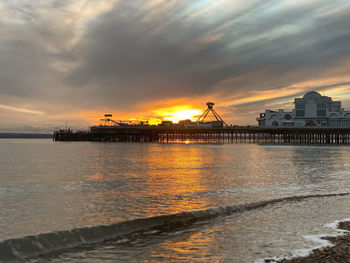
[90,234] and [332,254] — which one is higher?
[332,254]

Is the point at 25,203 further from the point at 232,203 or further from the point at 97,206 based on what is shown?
the point at 232,203

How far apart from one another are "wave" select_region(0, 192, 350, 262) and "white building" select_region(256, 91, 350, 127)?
422 feet

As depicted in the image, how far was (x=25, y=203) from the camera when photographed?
12117 mm

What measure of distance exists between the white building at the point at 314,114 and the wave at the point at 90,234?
12854cm

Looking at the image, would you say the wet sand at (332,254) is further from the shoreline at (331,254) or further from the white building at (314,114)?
the white building at (314,114)

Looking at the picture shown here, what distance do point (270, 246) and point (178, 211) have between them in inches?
160

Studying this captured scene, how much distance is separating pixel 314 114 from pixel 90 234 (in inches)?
5351

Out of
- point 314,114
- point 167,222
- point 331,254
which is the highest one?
point 314,114

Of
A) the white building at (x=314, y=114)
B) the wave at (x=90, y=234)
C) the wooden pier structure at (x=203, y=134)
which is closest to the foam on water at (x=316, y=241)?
the wave at (x=90, y=234)

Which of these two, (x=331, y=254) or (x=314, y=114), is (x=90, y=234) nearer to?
(x=331, y=254)

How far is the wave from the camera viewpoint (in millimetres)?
7020

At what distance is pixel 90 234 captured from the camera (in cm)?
819

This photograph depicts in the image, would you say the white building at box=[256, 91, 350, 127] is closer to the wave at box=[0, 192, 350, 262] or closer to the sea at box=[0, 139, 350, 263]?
the sea at box=[0, 139, 350, 263]

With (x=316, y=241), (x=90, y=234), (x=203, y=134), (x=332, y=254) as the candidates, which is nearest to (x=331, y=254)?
(x=332, y=254)
